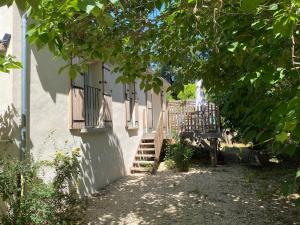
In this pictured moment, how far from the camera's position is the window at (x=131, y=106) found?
11.9 meters

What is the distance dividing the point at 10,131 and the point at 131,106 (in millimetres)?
7313

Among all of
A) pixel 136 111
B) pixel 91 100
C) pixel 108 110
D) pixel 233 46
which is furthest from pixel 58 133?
pixel 136 111

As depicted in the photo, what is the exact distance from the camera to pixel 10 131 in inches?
223

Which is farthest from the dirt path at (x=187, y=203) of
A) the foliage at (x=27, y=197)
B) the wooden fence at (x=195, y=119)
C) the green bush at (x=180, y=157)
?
the wooden fence at (x=195, y=119)

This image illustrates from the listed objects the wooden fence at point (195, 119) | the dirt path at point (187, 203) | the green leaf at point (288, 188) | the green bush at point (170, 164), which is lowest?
the dirt path at point (187, 203)

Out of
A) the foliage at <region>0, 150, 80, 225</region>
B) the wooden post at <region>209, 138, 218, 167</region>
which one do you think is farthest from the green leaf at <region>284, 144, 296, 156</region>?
the wooden post at <region>209, 138, 218, 167</region>

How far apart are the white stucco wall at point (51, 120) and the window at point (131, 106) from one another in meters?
1.35

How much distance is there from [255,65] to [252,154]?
9.29m

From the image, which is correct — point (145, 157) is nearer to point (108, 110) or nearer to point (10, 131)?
point (108, 110)

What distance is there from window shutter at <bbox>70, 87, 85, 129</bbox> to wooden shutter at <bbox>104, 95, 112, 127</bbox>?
1.56 m

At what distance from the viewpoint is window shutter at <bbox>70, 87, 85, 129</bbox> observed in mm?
7500

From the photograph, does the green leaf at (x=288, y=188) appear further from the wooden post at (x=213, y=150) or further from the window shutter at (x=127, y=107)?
the wooden post at (x=213, y=150)

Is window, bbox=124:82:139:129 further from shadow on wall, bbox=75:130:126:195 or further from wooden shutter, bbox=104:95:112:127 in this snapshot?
wooden shutter, bbox=104:95:112:127

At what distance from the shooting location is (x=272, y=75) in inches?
118
